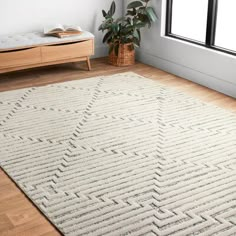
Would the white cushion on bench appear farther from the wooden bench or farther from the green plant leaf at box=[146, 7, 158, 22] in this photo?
the green plant leaf at box=[146, 7, 158, 22]

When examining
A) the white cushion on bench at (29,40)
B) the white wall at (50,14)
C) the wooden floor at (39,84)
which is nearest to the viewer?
the wooden floor at (39,84)

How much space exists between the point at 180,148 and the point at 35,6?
2594mm

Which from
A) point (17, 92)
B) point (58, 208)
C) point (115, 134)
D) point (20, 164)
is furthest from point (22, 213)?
point (17, 92)

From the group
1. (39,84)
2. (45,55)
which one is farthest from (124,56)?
(39,84)

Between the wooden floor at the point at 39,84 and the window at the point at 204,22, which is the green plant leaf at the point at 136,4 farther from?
the wooden floor at the point at 39,84

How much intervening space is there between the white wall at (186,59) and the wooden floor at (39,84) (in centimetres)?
8

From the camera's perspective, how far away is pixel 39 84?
4.48 meters

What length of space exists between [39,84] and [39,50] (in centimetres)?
34

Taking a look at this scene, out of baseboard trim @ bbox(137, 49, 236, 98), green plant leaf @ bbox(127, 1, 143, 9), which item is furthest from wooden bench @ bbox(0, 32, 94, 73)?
baseboard trim @ bbox(137, 49, 236, 98)

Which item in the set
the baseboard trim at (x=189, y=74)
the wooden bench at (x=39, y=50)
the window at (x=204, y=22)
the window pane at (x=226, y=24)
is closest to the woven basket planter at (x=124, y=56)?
the baseboard trim at (x=189, y=74)

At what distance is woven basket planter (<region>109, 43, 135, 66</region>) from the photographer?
4.98 meters

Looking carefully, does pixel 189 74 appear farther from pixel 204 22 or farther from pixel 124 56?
pixel 124 56

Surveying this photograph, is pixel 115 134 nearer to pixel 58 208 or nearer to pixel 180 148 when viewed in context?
pixel 180 148

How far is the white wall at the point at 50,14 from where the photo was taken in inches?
188
